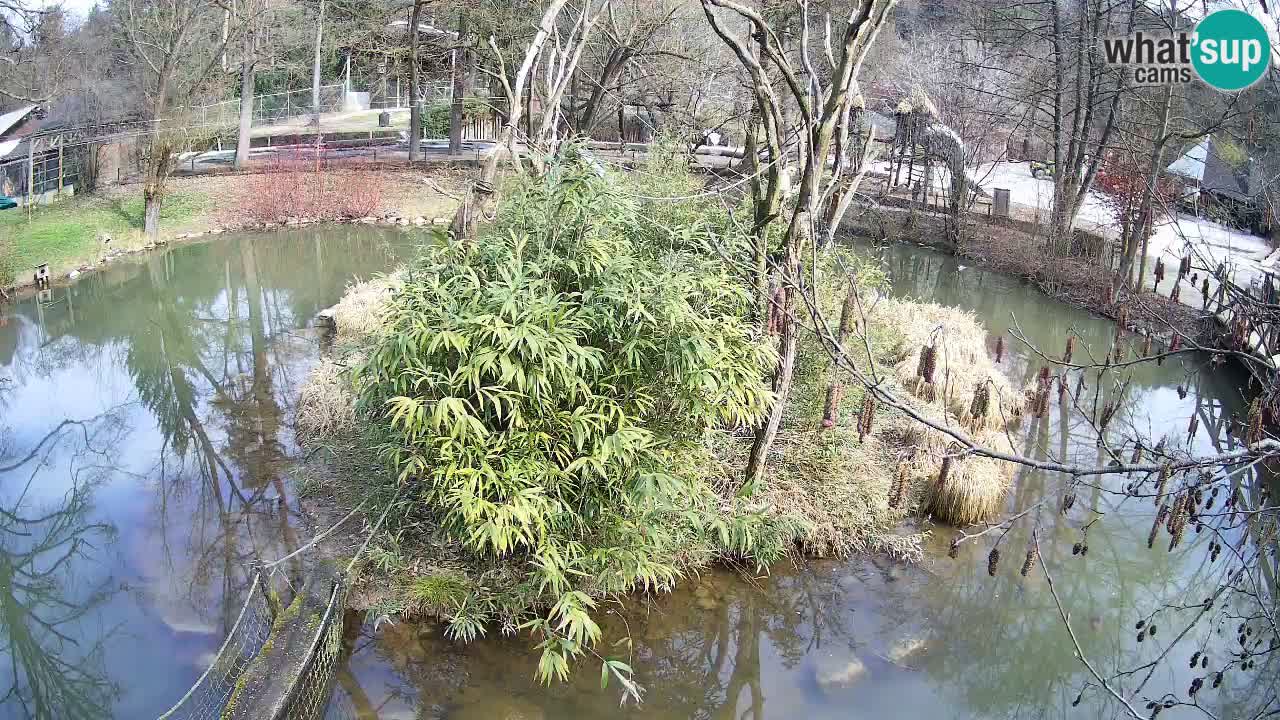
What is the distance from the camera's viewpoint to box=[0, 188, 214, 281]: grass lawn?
42.4 feet

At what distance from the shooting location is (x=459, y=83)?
1989 centimetres

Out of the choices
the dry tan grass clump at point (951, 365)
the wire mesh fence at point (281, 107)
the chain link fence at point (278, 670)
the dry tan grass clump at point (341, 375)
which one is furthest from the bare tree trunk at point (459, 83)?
the chain link fence at point (278, 670)

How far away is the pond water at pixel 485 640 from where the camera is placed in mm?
5402

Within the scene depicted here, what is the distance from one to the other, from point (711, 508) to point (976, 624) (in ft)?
5.93

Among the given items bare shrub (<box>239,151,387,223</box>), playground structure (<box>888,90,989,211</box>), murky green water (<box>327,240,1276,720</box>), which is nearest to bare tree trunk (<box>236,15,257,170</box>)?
bare shrub (<box>239,151,387,223</box>)

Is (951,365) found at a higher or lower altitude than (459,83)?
lower

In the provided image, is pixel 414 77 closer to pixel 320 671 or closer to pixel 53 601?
pixel 53 601

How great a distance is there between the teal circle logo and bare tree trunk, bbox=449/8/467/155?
12.3m

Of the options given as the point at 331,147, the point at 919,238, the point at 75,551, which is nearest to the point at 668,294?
the point at 75,551

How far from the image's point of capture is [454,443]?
5207 millimetres

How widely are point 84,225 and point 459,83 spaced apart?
8.06 metres

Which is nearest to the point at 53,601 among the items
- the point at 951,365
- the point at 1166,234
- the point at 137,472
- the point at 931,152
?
the point at 137,472

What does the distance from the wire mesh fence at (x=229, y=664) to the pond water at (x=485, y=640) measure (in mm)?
171

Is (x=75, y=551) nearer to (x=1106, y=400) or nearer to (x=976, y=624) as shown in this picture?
(x=976, y=624)
